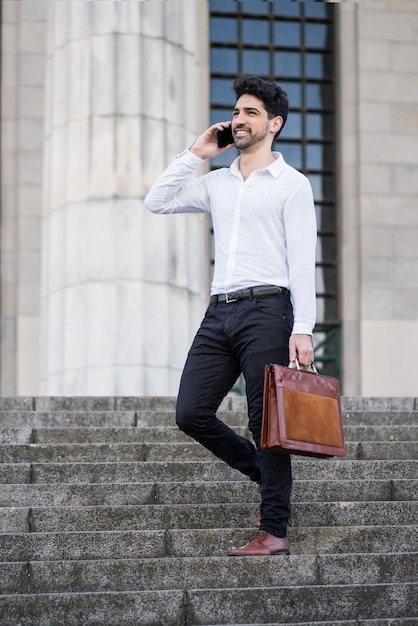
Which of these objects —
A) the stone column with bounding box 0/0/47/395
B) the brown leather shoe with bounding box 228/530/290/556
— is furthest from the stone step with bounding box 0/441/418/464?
the stone column with bounding box 0/0/47/395

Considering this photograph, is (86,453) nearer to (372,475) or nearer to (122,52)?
(372,475)

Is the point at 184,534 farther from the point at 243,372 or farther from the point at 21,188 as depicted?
the point at 21,188

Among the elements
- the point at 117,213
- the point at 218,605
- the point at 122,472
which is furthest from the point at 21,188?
the point at 218,605

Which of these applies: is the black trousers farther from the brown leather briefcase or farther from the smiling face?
the smiling face

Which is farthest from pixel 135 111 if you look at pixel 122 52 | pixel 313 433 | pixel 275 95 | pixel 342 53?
pixel 313 433

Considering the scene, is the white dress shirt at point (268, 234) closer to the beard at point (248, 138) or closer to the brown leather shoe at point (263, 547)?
the beard at point (248, 138)

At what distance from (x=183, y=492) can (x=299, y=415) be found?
1.49 metres

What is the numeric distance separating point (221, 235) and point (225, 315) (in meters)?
0.42

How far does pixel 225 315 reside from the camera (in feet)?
19.9

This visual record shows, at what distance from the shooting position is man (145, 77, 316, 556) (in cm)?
591

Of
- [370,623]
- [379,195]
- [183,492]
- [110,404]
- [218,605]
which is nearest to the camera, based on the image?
[370,623]

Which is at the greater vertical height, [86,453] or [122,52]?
[122,52]

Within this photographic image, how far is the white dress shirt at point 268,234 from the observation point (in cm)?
597

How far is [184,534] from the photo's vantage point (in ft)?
20.3
